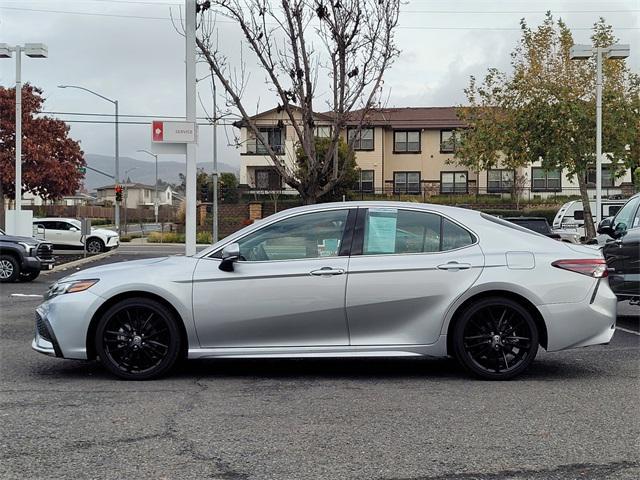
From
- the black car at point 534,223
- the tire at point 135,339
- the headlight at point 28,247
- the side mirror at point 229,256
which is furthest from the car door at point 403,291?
the headlight at point 28,247

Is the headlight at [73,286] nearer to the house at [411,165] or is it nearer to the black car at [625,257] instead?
the black car at [625,257]

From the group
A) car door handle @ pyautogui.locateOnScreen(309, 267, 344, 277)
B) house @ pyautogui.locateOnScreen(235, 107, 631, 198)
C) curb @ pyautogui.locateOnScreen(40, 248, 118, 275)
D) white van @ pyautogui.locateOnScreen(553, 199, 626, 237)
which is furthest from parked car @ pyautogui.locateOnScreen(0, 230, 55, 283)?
house @ pyautogui.locateOnScreen(235, 107, 631, 198)

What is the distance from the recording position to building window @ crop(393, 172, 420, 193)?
55812 mm

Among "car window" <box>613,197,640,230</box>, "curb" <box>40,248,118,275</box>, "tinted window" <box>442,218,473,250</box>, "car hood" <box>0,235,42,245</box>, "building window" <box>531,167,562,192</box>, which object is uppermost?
"building window" <box>531,167,562,192</box>

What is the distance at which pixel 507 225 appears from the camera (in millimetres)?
6953

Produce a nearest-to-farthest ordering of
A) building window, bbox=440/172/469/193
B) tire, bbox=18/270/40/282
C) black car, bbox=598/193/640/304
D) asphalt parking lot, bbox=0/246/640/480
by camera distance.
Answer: asphalt parking lot, bbox=0/246/640/480 → black car, bbox=598/193/640/304 → tire, bbox=18/270/40/282 → building window, bbox=440/172/469/193

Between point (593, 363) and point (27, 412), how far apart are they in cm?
522

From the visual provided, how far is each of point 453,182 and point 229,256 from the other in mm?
50462

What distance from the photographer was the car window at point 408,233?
6707 millimetres

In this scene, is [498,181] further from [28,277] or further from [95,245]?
[28,277]

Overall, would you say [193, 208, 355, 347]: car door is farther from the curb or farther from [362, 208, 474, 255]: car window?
the curb

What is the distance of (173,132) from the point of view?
1248 cm

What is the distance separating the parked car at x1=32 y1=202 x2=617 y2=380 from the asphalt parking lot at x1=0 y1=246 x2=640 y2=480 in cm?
30

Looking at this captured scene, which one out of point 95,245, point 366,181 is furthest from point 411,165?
point 95,245
